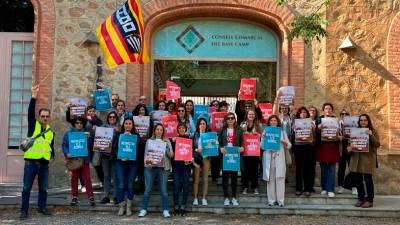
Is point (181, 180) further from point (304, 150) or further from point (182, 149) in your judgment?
point (304, 150)

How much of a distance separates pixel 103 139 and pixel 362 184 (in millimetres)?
5139

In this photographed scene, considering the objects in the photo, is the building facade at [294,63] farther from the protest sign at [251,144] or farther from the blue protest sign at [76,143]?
the protest sign at [251,144]

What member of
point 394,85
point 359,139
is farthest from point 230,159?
point 394,85

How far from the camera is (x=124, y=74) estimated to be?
12109 millimetres

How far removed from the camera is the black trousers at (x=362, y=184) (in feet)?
31.1

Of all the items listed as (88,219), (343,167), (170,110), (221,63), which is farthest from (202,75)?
(88,219)

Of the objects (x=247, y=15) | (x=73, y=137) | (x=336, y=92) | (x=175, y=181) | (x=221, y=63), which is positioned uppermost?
(x=247, y=15)

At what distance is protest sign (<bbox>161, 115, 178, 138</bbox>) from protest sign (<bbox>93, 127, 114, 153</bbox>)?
107 centimetres

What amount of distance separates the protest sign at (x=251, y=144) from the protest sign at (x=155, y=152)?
5.43 ft

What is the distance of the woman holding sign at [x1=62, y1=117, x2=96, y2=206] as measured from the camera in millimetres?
9312

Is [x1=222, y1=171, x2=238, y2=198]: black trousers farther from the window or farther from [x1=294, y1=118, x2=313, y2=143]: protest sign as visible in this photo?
the window

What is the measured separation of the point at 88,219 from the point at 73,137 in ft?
5.29

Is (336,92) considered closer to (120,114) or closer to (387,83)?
(387,83)

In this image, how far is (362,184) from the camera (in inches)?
377
